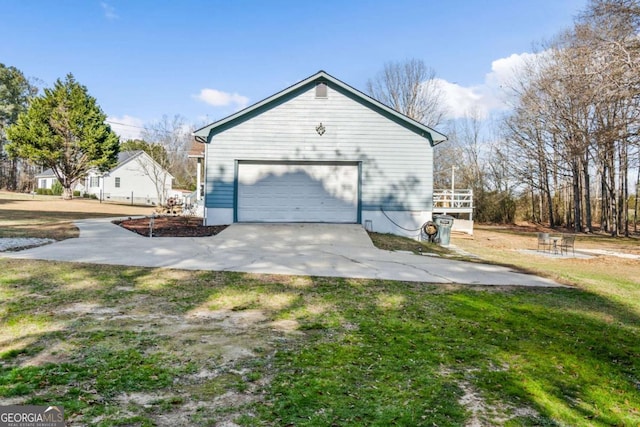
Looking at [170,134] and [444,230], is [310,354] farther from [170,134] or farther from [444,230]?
[170,134]

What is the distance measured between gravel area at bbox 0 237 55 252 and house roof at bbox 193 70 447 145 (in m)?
6.05

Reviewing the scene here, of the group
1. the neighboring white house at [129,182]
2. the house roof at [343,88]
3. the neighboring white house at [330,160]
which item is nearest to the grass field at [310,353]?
the neighboring white house at [330,160]

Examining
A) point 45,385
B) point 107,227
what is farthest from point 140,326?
point 107,227

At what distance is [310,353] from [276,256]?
5.61 meters

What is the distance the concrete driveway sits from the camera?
7344 millimetres

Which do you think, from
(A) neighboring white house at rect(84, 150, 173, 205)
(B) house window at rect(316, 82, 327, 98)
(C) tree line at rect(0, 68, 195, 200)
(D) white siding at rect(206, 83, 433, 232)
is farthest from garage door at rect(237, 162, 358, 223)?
(A) neighboring white house at rect(84, 150, 173, 205)

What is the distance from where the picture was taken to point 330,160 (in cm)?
1427

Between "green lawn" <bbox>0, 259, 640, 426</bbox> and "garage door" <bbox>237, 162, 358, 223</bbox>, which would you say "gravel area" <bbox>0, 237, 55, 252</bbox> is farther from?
"garage door" <bbox>237, 162, 358, 223</bbox>

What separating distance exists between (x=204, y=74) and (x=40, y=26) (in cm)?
940

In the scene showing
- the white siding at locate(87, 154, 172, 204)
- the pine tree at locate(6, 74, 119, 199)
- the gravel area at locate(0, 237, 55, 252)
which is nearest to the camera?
the gravel area at locate(0, 237, 55, 252)

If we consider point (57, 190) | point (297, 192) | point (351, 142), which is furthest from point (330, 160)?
point (57, 190)

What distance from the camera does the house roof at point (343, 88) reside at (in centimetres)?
1391

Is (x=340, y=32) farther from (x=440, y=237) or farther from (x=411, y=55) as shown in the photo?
(x=411, y=55)

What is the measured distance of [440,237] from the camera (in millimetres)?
13922
